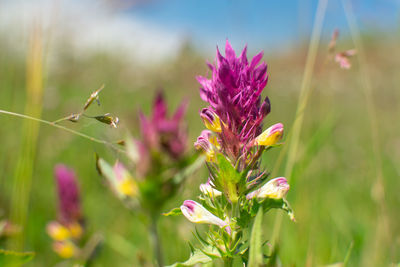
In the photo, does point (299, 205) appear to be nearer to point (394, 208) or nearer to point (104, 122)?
point (104, 122)

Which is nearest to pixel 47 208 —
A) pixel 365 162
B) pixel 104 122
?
pixel 104 122

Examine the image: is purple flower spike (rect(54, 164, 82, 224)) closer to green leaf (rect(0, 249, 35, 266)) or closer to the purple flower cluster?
green leaf (rect(0, 249, 35, 266))

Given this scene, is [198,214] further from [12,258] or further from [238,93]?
[12,258]

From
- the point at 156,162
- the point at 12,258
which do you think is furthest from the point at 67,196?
the point at 156,162

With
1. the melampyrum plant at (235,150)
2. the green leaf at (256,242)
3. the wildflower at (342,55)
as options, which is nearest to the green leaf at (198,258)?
the melampyrum plant at (235,150)

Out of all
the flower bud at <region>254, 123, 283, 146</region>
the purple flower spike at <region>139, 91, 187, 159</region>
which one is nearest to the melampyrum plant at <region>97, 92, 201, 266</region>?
the purple flower spike at <region>139, 91, 187, 159</region>

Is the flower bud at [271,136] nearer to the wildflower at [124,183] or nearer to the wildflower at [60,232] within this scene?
the wildflower at [124,183]

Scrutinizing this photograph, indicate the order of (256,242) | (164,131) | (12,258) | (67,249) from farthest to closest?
(67,249) → (12,258) → (256,242) → (164,131)
